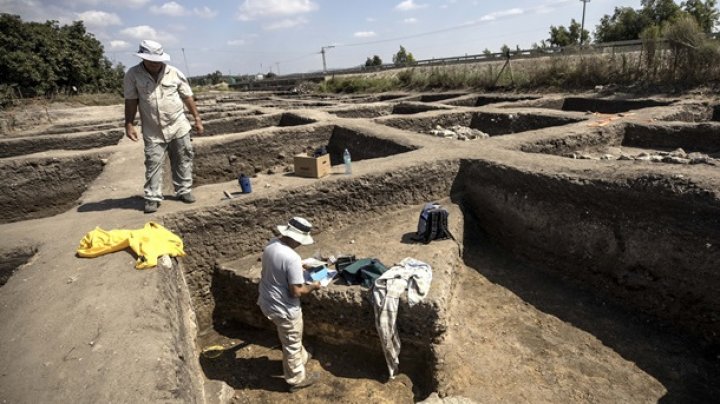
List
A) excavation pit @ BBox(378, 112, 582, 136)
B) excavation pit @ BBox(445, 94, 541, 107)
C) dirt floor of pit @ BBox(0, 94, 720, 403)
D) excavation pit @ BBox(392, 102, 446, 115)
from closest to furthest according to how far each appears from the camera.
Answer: dirt floor of pit @ BBox(0, 94, 720, 403), excavation pit @ BBox(378, 112, 582, 136), excavation pit @ BBox(392, 102, 446, 115), excavation pit @ BBox(445, 94, 541, 107)

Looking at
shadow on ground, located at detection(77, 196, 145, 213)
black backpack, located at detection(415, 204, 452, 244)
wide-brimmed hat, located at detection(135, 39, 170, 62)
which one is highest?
wide-brimmed hat, located at detection(135, 39, 170, 62)

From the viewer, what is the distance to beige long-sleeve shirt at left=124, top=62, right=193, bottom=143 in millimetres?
3861

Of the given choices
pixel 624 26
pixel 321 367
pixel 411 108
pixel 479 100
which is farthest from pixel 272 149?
pixel 624 26

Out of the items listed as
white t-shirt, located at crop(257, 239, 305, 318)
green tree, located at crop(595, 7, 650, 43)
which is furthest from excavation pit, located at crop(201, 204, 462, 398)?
green tree, located at crop(595, 7, 650, 43)

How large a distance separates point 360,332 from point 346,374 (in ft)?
1.24

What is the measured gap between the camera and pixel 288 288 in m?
3.28

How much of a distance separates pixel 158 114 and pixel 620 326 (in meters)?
4.68

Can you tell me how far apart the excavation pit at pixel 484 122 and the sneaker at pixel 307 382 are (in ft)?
18.9

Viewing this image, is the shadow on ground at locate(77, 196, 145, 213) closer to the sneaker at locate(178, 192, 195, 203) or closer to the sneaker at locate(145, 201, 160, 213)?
the sneaker at locate(145, 201, 160, 213)

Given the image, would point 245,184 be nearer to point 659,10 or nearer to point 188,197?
point 188,197

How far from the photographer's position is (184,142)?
430 cm

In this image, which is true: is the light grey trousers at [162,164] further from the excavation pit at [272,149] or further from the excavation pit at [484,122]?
the excavation pit at [484,122]

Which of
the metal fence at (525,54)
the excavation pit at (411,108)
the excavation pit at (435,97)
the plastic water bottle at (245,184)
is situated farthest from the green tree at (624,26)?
the plastic water bottle at (245,184)

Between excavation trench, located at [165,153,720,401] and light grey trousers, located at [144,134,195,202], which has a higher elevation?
light grey trousers, located at [144,134,195,202]
